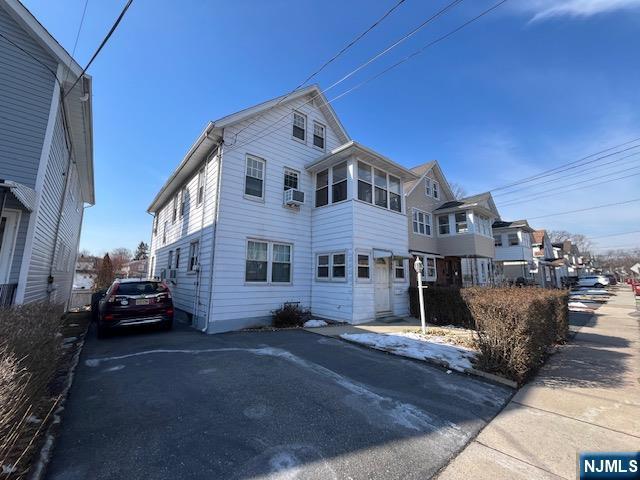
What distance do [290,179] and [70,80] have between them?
22.9 ft

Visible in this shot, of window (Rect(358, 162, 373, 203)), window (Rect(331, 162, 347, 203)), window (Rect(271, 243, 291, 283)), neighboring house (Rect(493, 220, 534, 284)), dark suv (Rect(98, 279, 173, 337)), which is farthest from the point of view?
neighboring house (Rect(493, 220, 534, 284))

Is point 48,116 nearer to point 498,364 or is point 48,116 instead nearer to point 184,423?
point 184,423

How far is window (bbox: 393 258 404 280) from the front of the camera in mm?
12416

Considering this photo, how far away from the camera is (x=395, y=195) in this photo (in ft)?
42.6

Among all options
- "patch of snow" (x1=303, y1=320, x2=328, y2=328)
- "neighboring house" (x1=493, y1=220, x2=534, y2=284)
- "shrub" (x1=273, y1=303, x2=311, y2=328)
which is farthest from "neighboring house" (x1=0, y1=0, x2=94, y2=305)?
"neighboring house" (x1=493, y1=220, x2=534, y2=284)

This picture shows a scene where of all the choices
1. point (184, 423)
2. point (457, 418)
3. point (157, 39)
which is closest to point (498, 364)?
point (457, 418)

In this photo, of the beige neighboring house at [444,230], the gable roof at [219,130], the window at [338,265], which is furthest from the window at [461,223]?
the window at [338,265]

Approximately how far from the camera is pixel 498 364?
5281 millimetres

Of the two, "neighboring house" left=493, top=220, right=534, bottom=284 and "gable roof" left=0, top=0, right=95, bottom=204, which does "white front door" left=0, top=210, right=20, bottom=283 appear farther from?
"neighboring house" left=493, top=220, right=534, bottom=284

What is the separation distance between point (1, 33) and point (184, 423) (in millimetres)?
9273

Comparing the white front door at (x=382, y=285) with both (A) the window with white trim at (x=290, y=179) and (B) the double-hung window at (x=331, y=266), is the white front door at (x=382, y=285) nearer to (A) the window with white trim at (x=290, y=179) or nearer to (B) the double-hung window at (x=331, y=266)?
(B) the double-hung window at (x=331, y=266)

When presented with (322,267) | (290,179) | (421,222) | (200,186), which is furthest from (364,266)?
(421,222)

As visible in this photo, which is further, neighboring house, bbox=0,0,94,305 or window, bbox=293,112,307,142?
window, bbox=293,112,307,142

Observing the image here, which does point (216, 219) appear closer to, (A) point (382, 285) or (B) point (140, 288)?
(B) point (140, 288)
